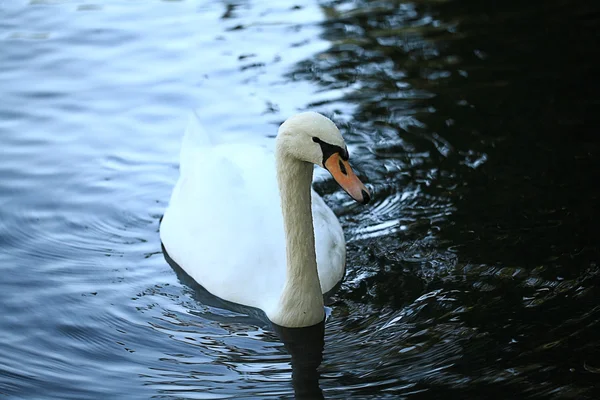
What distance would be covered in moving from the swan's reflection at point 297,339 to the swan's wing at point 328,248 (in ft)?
1.39

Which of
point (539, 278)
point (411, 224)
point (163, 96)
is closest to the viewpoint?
point (539, 278)

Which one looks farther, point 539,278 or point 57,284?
point 57,284

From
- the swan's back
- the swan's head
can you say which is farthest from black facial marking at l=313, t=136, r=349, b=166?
the swan's back

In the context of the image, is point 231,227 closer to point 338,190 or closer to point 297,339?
point 297,339

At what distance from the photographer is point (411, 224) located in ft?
25.6

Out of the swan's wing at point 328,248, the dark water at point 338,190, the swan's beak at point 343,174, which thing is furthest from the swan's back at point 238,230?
the swan's beak at point 343,174

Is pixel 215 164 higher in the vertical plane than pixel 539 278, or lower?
higher

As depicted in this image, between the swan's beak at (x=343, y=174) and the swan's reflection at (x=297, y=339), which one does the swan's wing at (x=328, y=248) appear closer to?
the swan's reflection at (x=297, y=339)

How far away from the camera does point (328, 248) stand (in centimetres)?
715

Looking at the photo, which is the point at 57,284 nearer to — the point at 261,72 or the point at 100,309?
the point at 100,309

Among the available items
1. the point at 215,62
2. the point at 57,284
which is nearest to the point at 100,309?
the point at 57,284

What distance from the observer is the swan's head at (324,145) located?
604 centimetres

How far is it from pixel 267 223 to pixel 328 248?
17.6 inches

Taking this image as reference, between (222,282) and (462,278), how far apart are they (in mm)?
1588
